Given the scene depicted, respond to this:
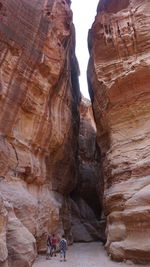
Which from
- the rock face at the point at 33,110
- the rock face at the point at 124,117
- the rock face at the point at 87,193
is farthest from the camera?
the rock face at the point at 87,193

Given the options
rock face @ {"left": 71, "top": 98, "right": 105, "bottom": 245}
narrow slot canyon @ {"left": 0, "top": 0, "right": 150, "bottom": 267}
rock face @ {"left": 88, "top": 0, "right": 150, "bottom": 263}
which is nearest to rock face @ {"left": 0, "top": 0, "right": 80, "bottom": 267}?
narrow slot canyon @ {"left": 0, "top": 0, "right": 150, "bottom": 267}

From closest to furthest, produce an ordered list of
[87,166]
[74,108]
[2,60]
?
[2,60]
[74,108]
[87,166]

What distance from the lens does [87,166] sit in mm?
25516

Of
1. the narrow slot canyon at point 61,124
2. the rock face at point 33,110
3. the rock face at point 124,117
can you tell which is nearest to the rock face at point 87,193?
the narrow slot canyon at point 61,124

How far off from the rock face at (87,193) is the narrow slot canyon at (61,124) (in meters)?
2.98

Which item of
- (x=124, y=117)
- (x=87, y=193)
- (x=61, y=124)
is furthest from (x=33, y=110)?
(x=87, y=193)

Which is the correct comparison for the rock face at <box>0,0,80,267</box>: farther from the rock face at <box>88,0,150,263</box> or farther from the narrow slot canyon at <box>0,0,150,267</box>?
the rock face at <box>88,0,150,263</box>

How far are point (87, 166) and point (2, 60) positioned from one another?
1587 cm

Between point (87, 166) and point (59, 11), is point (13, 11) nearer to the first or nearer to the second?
point (59, 11)

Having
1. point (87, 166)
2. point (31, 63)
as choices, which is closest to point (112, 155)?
point (31, 63)

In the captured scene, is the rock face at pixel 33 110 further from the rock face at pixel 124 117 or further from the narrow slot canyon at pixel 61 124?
the rock face at pixel 124 117

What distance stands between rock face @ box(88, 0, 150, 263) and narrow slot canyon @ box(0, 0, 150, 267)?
5 centimetres

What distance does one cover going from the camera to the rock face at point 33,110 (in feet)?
36.5

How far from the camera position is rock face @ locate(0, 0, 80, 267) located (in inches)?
438
